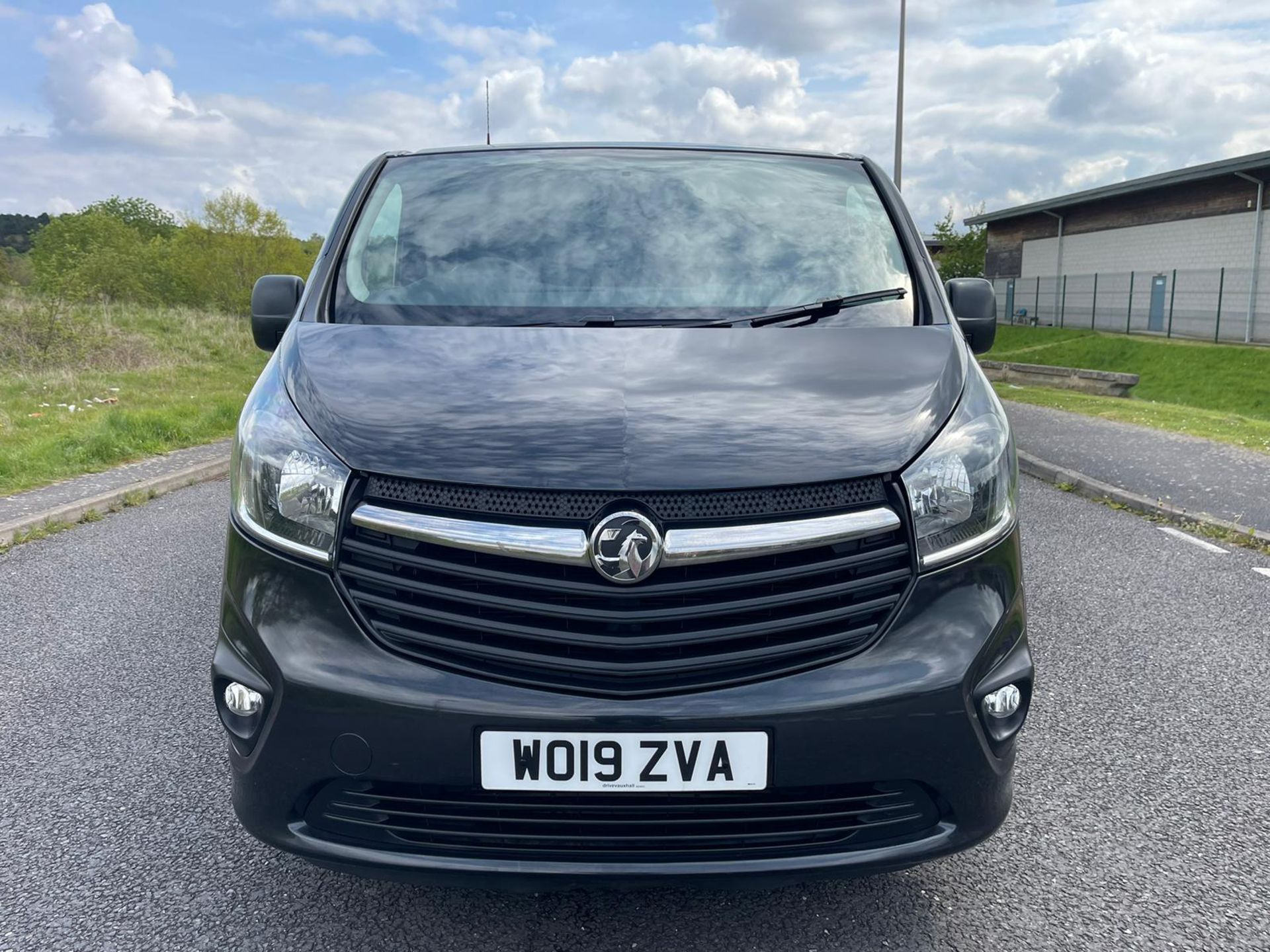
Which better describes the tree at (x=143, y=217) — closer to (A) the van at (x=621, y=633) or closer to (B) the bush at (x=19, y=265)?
(B) the bush at (x=19, y=265)

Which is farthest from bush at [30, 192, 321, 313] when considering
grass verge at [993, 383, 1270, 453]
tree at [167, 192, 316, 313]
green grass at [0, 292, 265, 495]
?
grass verge at [993, 383, 1270, 453]

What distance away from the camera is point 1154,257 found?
3366 cm

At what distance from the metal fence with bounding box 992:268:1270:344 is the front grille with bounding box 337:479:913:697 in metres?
27.6

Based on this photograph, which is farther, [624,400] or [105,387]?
[105,387]

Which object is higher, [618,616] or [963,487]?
[963,487]

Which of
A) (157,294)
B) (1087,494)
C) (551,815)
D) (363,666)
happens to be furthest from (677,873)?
(157,294)

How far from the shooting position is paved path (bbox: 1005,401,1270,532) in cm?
689

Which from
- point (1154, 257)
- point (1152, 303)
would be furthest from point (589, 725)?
point (1154, 257)

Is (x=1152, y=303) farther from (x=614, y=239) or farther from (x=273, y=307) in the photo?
(x=273, y=307)

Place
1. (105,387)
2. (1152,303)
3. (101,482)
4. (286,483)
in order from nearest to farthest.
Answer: (286,483), (101,482), (105,387), (1152,303)

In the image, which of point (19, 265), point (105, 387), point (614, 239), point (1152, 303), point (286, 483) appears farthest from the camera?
point (19, 265)

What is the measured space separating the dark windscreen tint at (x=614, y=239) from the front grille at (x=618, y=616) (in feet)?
2.96

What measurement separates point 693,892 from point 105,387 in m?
13.8

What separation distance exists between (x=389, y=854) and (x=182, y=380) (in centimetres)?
1579
